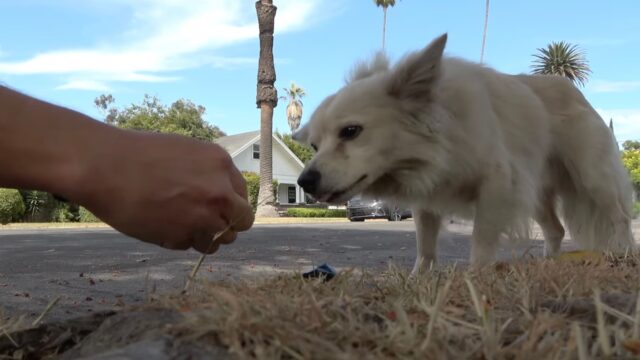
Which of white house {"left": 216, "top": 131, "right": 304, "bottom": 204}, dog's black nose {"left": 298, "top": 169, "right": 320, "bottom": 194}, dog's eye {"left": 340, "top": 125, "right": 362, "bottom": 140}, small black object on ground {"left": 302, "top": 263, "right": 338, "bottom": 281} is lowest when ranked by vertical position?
small black object on ground {"left": 302, "top": 263, "right": 338, "bottom": 281}

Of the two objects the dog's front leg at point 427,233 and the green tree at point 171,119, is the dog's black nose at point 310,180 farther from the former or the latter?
the green tree at point 171,119

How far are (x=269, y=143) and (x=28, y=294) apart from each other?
23.8 metres

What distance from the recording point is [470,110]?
12.8 feet

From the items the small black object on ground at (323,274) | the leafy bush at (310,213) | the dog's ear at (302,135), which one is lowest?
the small black object on ground at (323,274)

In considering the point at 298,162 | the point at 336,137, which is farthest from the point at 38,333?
the point at 298,162

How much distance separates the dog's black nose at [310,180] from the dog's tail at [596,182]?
195 cm

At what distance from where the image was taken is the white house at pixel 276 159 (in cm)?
4538

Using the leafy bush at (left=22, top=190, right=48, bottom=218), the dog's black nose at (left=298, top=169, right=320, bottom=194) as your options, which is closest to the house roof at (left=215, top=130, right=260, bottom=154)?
the leafy bush at (left=22, top=190, right=48, bottom=218)

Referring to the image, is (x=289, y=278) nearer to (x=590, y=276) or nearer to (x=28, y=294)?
(x=590, y=276)

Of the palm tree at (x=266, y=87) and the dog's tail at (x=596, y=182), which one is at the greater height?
the palm tree at (x=266, y=87)

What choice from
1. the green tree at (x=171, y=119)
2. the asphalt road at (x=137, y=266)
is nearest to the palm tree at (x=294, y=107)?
A: the green tree at (x=171, y=119)

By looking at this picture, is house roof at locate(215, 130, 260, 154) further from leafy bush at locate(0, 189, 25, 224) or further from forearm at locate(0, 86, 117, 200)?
forearm at locate(0, 86, 117, 200)

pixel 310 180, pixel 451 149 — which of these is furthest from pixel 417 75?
pixel 310 180

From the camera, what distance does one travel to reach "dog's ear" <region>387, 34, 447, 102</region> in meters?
3.70
